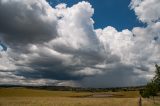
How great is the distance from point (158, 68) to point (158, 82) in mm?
1957

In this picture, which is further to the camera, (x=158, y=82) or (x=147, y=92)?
(x=147, y=92)

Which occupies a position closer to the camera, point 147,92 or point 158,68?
point 158,68

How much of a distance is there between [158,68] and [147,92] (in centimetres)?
2833

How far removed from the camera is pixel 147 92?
220 ft

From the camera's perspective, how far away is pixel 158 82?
132 ft

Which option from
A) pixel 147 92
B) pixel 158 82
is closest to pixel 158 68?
pixel 158 82

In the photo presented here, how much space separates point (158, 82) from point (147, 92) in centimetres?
2755

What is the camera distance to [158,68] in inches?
1569

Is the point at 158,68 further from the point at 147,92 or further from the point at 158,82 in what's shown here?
the point at 147,92
